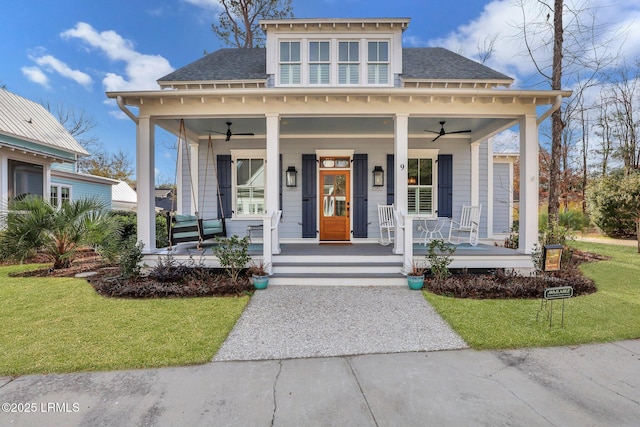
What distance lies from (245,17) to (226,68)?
7146 millimetres

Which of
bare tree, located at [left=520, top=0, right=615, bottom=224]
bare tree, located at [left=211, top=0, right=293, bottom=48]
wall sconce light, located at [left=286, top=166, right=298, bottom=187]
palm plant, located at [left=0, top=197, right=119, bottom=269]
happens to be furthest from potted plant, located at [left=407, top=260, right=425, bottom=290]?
bare tree, located at [left=211, top=0, right=293, bottom=48]

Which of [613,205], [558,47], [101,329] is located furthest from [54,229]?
[613,205]

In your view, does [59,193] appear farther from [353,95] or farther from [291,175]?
[353,95]

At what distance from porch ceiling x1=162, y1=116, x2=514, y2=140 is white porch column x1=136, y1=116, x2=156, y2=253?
502mm

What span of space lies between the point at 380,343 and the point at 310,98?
4.22 m

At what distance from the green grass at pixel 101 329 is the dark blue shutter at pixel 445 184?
18.4 feet

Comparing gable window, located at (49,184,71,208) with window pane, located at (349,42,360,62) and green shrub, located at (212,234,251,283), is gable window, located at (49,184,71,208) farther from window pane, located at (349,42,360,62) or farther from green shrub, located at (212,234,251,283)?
window pane, located at (349,42,360,62)

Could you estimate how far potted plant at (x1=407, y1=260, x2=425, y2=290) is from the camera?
502 cm

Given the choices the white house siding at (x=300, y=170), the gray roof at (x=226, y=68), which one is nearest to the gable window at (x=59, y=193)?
the white house siding at (x=300, y=170)

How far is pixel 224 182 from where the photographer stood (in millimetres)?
7805

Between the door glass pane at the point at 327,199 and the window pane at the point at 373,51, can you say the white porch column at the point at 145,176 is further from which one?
the window pane at the point at 373,51

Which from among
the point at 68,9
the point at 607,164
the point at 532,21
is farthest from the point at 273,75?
the point at 607,164

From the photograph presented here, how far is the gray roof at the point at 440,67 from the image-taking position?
24.8 feet

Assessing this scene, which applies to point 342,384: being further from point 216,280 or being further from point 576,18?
point 576,18
